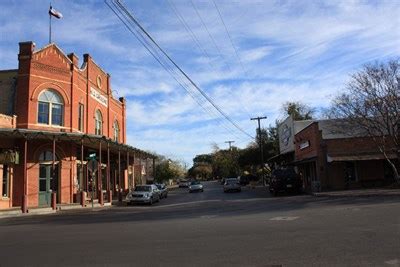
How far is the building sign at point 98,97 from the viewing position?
131ft

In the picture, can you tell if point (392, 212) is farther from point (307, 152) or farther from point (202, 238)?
point (307, 152)

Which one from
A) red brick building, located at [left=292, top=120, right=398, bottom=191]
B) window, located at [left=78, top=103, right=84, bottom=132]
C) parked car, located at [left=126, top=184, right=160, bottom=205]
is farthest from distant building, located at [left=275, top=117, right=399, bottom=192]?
window, located at [left=78, top=103, right=84, bottom=132]

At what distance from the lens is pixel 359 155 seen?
118 ft

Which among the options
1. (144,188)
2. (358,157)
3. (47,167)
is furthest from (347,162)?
(47,167)

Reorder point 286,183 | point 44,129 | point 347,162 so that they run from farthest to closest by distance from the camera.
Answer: point 347,162 < point 286,183 < point 44,129

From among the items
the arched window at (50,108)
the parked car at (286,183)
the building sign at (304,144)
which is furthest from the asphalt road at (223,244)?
the building sign at (304,144)

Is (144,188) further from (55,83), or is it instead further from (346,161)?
(346,161)

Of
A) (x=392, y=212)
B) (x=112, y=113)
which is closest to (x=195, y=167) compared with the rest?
(x=112, y=113)

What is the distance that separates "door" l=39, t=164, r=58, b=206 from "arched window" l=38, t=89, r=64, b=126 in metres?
3.29

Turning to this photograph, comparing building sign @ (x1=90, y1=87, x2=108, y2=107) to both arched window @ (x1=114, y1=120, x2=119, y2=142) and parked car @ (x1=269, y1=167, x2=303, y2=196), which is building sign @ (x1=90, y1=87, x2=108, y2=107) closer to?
arched window @ (x1=114, y1=120, x2=119, y2=142)

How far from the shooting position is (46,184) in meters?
33.0

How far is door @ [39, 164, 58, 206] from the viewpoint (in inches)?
1283

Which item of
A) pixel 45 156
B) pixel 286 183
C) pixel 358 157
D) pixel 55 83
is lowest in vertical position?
pixel 286 183

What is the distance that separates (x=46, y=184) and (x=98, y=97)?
36.7 feet
